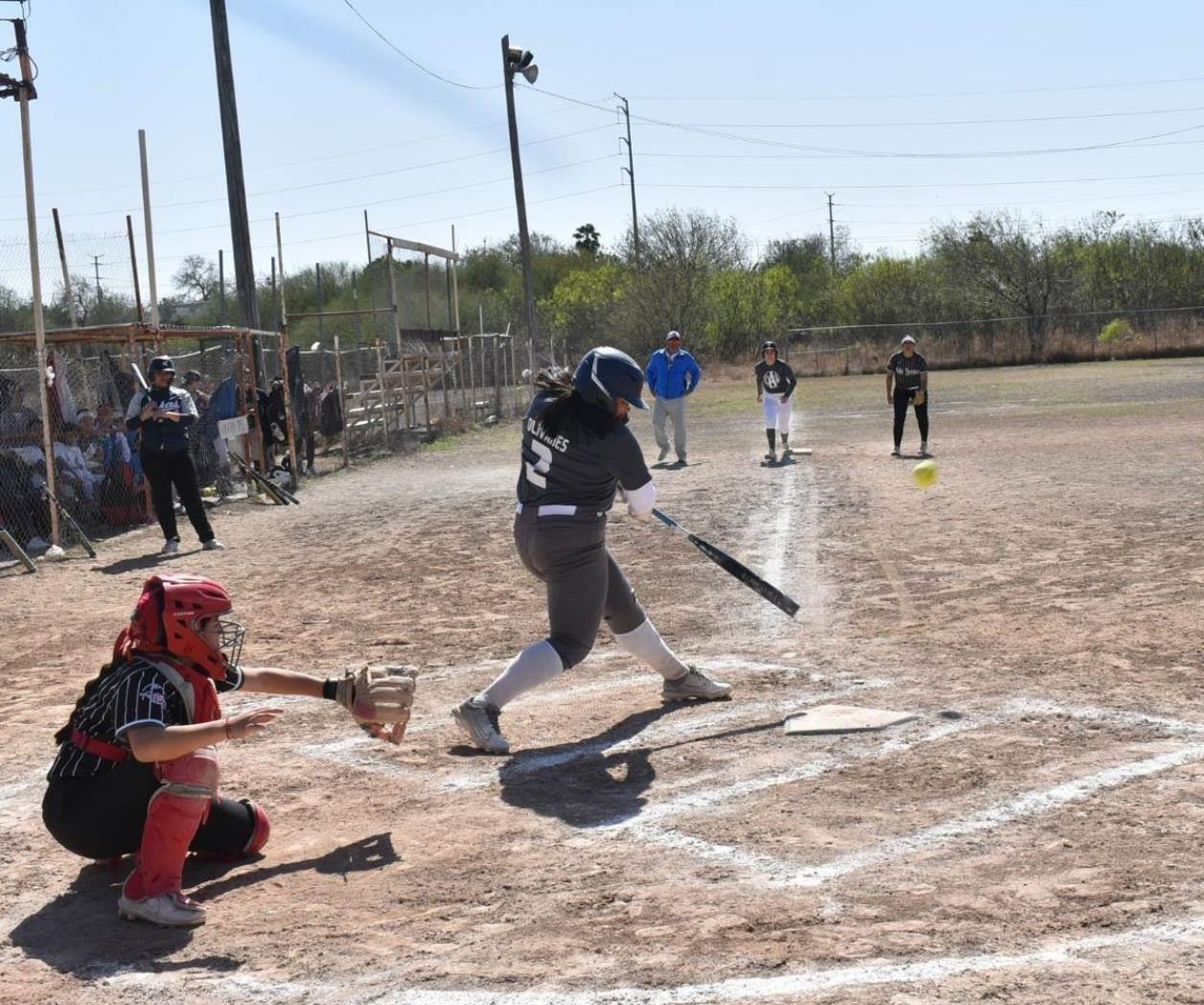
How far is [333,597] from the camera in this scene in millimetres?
10539

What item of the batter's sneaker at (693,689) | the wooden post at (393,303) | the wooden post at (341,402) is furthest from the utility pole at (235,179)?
the batter's sneaker at (693,689)

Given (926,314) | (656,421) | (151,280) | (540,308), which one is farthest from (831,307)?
(151,280)

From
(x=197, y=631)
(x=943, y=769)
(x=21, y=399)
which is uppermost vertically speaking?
(x=21, y=399)

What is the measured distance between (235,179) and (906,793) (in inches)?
742

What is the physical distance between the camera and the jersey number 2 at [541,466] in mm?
6334

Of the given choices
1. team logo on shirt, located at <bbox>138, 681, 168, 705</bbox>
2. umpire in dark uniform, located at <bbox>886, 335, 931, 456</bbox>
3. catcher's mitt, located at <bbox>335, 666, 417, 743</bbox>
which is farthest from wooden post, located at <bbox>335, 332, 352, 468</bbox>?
team logo on shirt, located at <bbox>138, 681, 168, 705</bbox>

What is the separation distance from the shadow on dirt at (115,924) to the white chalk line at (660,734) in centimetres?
76

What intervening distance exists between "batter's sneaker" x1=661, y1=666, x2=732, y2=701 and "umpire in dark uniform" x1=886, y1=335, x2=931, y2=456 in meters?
13.5

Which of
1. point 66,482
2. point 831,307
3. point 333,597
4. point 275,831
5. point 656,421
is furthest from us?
point 831,307

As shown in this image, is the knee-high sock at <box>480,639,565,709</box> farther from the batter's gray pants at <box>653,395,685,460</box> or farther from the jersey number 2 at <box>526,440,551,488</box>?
the batter's gray pants at <box>653,395,685,460</box>

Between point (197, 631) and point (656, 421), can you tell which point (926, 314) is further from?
point (197, 631)

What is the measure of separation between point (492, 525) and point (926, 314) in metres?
51.8

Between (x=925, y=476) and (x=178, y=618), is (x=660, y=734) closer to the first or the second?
(x=178, y=618)

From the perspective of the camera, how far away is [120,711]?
4602mm
